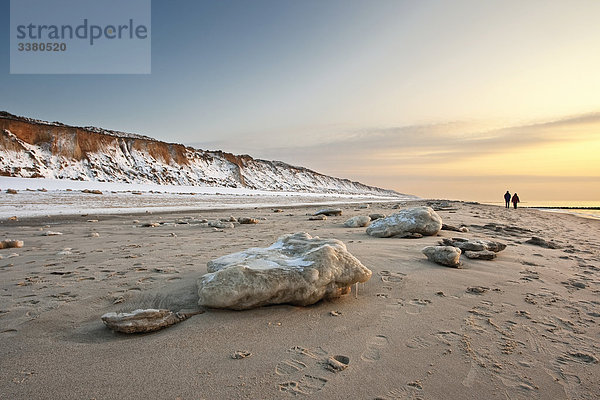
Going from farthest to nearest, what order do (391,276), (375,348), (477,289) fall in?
(391,276) < (477,289) < (375,348)

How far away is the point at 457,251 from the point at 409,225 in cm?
231

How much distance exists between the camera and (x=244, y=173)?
185ft

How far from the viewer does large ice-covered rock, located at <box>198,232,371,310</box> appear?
2.41m

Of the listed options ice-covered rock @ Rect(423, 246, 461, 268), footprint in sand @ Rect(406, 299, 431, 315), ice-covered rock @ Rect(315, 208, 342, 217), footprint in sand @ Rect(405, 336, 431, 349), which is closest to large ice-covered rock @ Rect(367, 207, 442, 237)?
ice-covered rock @ Rect(423, 246, 461, 268)

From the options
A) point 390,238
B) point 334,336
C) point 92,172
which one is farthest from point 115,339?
point 92,172

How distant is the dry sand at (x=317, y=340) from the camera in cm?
156

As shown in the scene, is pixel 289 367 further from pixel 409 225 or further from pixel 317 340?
pixel 409 225

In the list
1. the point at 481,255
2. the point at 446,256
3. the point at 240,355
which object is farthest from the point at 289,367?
the point at 481,255

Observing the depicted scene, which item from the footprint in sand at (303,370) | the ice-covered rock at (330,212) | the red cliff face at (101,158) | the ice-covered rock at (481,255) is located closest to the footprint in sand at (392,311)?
the footprint in sand at (303,370)

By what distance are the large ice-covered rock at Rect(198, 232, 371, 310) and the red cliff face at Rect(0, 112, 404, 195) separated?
3109 cm

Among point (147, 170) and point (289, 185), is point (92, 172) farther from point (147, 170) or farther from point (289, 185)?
point (289, 185)

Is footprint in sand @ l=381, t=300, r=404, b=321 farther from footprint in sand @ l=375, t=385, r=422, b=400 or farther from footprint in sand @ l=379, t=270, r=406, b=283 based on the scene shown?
footprint in sand @ l=375, t=385, r=422, b=400

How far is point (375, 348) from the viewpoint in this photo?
1.93 m

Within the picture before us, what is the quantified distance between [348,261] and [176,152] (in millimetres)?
46203
